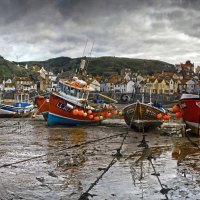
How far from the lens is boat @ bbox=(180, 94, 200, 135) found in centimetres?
1752

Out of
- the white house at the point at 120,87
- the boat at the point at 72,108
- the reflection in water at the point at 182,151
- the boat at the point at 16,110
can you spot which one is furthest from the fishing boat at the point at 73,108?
the white house at the point at 120,87

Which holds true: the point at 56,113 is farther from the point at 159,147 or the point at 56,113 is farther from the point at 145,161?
the point at 145,161

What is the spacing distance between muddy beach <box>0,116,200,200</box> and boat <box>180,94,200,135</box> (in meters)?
3.31

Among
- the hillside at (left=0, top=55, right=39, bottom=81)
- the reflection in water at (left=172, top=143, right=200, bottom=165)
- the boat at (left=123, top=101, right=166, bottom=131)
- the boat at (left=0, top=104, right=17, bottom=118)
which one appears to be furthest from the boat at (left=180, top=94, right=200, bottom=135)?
the hillside at (left=0, top=55, right=39, bottom=81)

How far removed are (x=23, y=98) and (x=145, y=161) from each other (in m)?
35.1

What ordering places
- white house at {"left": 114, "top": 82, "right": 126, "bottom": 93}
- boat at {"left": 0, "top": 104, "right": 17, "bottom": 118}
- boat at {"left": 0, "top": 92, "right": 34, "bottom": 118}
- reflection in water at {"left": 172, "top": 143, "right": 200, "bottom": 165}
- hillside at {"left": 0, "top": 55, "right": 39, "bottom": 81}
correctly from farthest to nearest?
hillside at {"left": 0, "top": 55, "right": 39, "bottom": 81} → white house at {"left": 114, "top": 82, "right": 126, "bottom": 93} → boat at {"left": 0, "top": 92, "right": 34, "bottom": 118} → boat at {"left": 0, "top": 104, "right": 17, "bottom": 118} → reflection in water at {"left": 172, "top": 143, "right": 200, "bottom": 165}

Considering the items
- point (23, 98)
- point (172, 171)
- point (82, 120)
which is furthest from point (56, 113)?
point (23, 98)

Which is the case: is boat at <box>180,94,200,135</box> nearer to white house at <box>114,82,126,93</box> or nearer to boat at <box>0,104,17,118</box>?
boat at <box>0,104,17,118</box>

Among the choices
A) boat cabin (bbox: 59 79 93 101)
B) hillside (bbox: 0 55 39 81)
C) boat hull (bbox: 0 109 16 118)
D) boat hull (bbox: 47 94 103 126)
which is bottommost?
boat hull (bbox: 0 109 16 118)

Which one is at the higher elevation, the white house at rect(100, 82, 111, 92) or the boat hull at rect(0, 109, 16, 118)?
the white house at rect(100, 82, 111, 92)

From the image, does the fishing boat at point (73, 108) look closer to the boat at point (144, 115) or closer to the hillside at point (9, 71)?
the boat at point (144, 115)

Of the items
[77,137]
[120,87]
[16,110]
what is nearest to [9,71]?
[120,87]

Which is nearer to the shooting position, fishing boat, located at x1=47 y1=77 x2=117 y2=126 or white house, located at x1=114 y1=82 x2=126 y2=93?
fishing boat, located at x1=47 y1=77 x2=117 y2=126

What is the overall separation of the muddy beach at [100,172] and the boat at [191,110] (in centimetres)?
331
